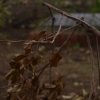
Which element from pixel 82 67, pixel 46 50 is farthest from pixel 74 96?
pixel 46 50

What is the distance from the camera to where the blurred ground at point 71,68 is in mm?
3260

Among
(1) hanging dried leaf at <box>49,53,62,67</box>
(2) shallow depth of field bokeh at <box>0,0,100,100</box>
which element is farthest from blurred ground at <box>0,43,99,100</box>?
(1) hanging dried leaf at <box>49,53,62,67</box>

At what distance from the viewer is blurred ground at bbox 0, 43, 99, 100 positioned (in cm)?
326

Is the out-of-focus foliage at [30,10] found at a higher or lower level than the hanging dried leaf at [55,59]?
higher

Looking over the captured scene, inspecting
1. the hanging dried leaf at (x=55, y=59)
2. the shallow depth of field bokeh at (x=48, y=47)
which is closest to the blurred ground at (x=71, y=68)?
the shallow depth of field bokeh at (x=48, y=47)

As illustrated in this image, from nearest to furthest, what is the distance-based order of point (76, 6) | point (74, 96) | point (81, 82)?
1. point (74, 96)
2. point (81, 82)
3. point (76, 6)

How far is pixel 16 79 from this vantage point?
167 centimetres

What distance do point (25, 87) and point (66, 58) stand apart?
2.80 meters

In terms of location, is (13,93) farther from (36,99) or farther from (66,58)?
(66,58)

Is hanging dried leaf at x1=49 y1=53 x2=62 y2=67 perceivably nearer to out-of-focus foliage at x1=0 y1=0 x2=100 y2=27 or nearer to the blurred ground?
the blurred ground

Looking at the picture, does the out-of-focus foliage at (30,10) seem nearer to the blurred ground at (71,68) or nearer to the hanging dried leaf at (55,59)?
the blurred ground at (71,68)

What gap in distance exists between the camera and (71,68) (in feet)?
13.1

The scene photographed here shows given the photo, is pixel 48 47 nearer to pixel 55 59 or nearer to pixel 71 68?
pixel 71 68

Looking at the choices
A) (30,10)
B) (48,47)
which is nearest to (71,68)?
(48,47)
